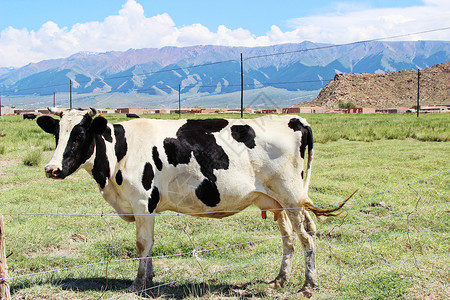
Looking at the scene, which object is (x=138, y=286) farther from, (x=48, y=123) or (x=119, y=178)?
(x=48, y=123)

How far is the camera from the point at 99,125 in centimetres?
593

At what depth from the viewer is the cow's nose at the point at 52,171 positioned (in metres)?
5.52

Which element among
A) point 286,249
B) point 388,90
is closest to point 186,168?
point 286,249

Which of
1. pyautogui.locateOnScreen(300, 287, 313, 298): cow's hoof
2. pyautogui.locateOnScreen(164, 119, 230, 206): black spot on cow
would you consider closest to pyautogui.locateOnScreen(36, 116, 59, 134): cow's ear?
pyautogui.locateOnScreen(164, 119, 230, 206): black spot on cow

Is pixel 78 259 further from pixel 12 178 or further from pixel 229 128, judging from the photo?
pixel 12 178

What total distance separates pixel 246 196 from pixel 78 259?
10.7 feet

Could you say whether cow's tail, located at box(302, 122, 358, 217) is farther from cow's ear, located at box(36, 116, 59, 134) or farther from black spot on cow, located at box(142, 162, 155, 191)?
cow's ear, located at box(36, 116, 59, 134)

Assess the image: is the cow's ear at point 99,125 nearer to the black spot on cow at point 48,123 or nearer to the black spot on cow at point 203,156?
the black spot on cow at point 48,123

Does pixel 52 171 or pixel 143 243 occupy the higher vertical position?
pixel 52 171

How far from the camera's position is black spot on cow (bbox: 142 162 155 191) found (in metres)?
5.89

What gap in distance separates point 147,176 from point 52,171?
3.93 ft

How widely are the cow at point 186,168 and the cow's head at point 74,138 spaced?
0.04 feet

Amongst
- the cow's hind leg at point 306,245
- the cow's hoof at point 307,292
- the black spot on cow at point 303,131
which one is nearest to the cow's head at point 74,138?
the black spot on cow at point 303,131

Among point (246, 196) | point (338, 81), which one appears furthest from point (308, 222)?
point (338, 81)
